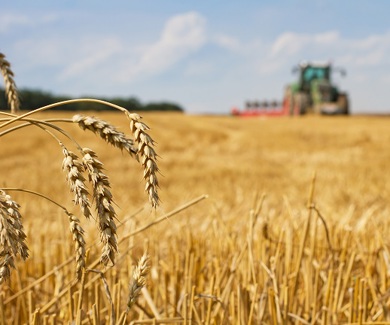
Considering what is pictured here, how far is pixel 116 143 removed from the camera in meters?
0.53

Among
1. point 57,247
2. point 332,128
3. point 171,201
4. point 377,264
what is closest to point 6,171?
point 171,201

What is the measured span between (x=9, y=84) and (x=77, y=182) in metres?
0.29

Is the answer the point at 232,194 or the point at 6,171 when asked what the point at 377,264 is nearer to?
the point at 232,194

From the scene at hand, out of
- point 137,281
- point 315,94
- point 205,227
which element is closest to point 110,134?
point 137,281

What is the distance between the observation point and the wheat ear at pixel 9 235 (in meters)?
0.54

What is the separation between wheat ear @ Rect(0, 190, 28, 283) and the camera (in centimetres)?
54

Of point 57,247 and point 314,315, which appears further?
point 57,247

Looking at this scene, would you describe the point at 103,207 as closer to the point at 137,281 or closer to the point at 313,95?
the point at 137,281

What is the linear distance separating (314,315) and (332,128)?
1098cm

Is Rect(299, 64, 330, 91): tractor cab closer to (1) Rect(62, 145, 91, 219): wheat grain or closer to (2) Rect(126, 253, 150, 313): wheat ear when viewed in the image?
(2) Rect(126, 253, 150, 313): wheat ear

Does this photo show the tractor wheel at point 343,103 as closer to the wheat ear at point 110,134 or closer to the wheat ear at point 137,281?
the wheat ear at point 137,281

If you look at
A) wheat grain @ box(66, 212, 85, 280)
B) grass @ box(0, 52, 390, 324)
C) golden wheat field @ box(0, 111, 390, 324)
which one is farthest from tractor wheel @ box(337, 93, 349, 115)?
wheat grain @ box(66, 212, 85, 280)

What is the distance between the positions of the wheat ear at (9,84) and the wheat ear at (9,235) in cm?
21

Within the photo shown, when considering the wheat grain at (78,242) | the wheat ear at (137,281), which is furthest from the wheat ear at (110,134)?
the wheat ear at (137,281)
